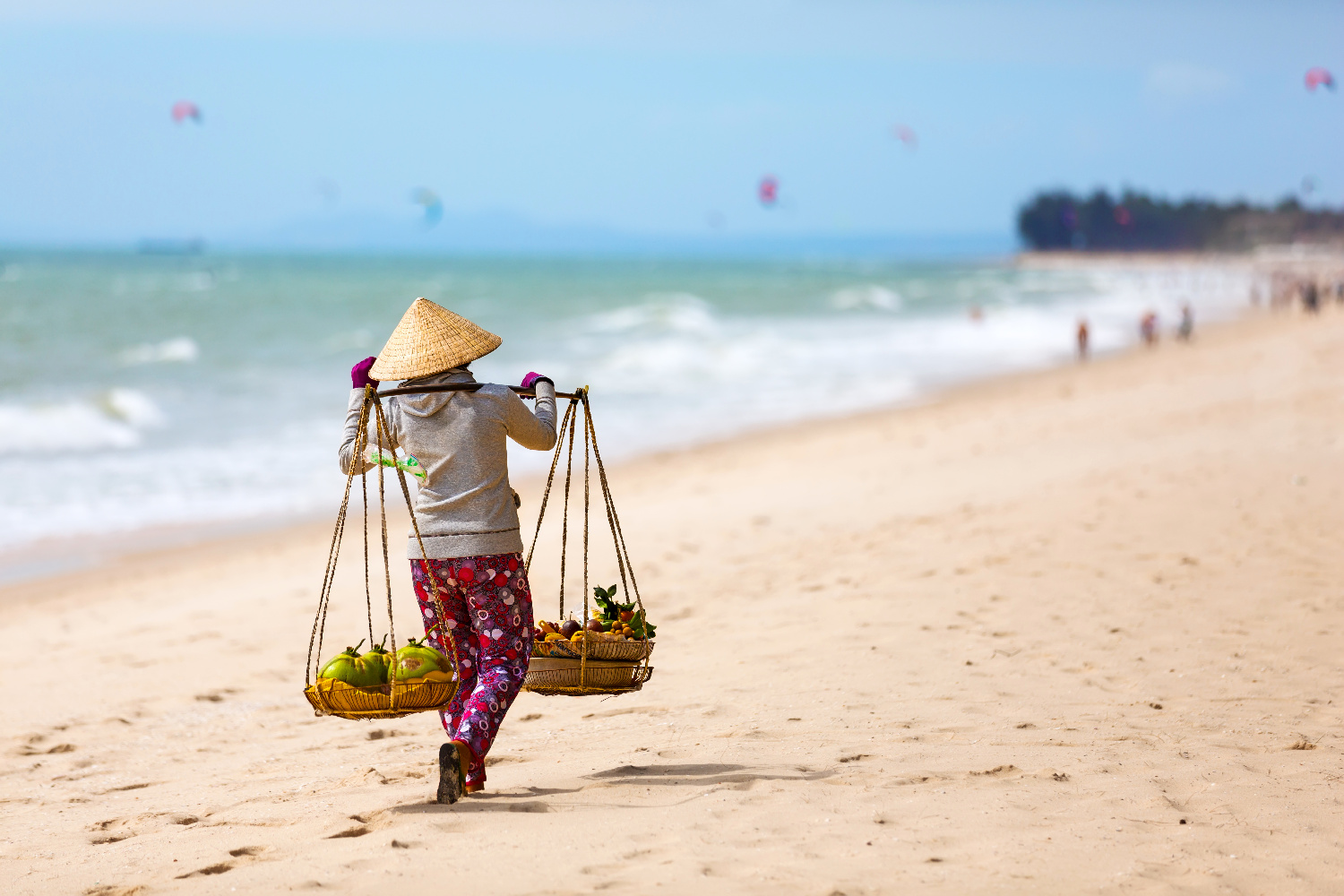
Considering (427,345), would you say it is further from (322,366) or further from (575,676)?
(322,366)

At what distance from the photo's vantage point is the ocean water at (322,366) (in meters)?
11.5

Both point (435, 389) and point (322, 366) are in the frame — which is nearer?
point (435, 389)

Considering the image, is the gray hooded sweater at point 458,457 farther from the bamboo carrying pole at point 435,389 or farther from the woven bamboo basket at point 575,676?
the woven bamboo basket at point 575,676

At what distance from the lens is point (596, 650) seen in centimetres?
353

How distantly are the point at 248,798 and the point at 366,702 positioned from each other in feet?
2.74

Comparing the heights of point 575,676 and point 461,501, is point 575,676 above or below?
below

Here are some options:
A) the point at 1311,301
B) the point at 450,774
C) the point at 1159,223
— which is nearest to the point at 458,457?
the point at 450,774

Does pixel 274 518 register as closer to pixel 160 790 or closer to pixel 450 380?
pixel 160 790

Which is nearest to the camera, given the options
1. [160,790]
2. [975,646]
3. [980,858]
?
[980,858]

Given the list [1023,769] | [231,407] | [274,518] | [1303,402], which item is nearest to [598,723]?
[1023,769]

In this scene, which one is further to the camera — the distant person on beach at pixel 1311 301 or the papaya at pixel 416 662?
the distant person on beach at pixel 1311 301

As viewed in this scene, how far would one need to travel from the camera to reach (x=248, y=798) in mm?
3752

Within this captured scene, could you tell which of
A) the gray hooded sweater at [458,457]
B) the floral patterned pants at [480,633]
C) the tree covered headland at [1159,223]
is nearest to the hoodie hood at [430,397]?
the gray hooded sweater at [458,457]

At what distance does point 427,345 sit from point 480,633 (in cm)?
77
